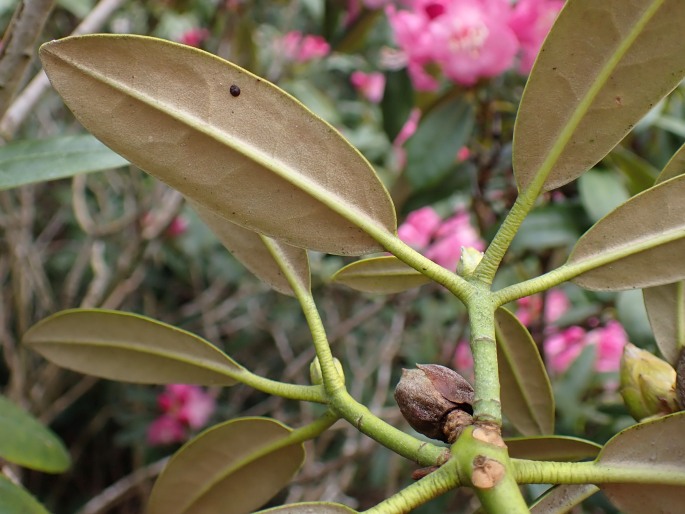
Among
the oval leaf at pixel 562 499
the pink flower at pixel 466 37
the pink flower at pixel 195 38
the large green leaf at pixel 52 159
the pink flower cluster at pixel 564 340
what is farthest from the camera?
the pink flower at pixel 195 38

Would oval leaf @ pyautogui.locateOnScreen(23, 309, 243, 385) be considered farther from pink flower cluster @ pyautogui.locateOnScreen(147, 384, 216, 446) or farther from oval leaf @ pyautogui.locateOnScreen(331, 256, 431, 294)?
pink flower cluster @ pyautogui.locateOnScreen(147, 384, 216, 446)

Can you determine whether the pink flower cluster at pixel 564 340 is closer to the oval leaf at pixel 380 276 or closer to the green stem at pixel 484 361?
the oval leaf at pixel 380 276

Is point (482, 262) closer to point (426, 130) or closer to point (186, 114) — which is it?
point (186, 114)

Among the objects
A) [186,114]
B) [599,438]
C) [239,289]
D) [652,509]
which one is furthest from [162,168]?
[239,289]

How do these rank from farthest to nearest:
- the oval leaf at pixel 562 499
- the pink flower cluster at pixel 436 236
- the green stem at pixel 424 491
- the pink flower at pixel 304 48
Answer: the pink flower at pixel 304 48, the pink flower cluster at pixel 436 236, the oval leaf at pixel 562 499, the green stem at pixel 424 491

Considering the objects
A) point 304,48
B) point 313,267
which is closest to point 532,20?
point 313,267

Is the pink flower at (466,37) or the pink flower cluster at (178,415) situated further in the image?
the pink flower cluster at (178,415)

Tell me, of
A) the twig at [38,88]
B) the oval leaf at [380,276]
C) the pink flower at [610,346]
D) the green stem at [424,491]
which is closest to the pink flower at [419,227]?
the pink flower at [610,346]
